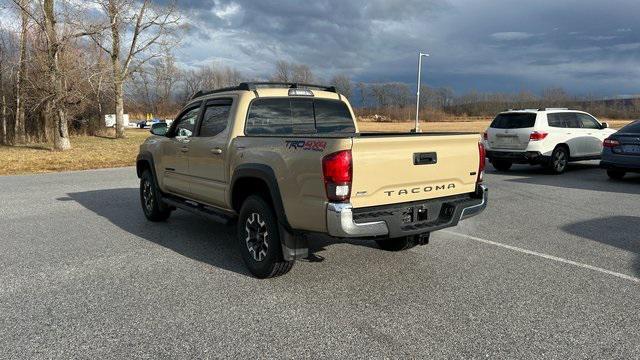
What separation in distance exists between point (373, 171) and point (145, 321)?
2161 mm

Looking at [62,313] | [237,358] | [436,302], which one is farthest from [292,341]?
[62,313]

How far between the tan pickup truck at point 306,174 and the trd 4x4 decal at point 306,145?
1 centimetres

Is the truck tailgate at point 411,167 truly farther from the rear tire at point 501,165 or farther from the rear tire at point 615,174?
the rear tire at point 501,165

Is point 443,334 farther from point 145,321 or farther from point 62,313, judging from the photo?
point 62,313

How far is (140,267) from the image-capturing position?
5117 millimetres

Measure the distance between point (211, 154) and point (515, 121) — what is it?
10.2m

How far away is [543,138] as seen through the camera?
12875 mm

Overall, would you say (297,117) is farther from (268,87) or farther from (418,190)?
(418,190)

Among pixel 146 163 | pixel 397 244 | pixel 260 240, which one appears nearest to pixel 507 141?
pixel 397 244

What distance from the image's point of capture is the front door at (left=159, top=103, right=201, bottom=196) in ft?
20.3

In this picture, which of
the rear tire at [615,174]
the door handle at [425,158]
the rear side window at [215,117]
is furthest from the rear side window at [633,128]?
the rear side window at [215,117]

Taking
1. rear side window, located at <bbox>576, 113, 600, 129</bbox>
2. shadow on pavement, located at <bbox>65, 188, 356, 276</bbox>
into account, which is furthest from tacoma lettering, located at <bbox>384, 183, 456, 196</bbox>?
rear side window, located at <bbox>576, 113, 600, 129</bbox>

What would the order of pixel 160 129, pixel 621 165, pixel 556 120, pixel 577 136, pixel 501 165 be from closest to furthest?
pixel 160 129 → pixel 621 165 → pixel 556 120 → pixel 577 136 → pixel 501 165

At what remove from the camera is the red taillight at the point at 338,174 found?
386 centimetres
